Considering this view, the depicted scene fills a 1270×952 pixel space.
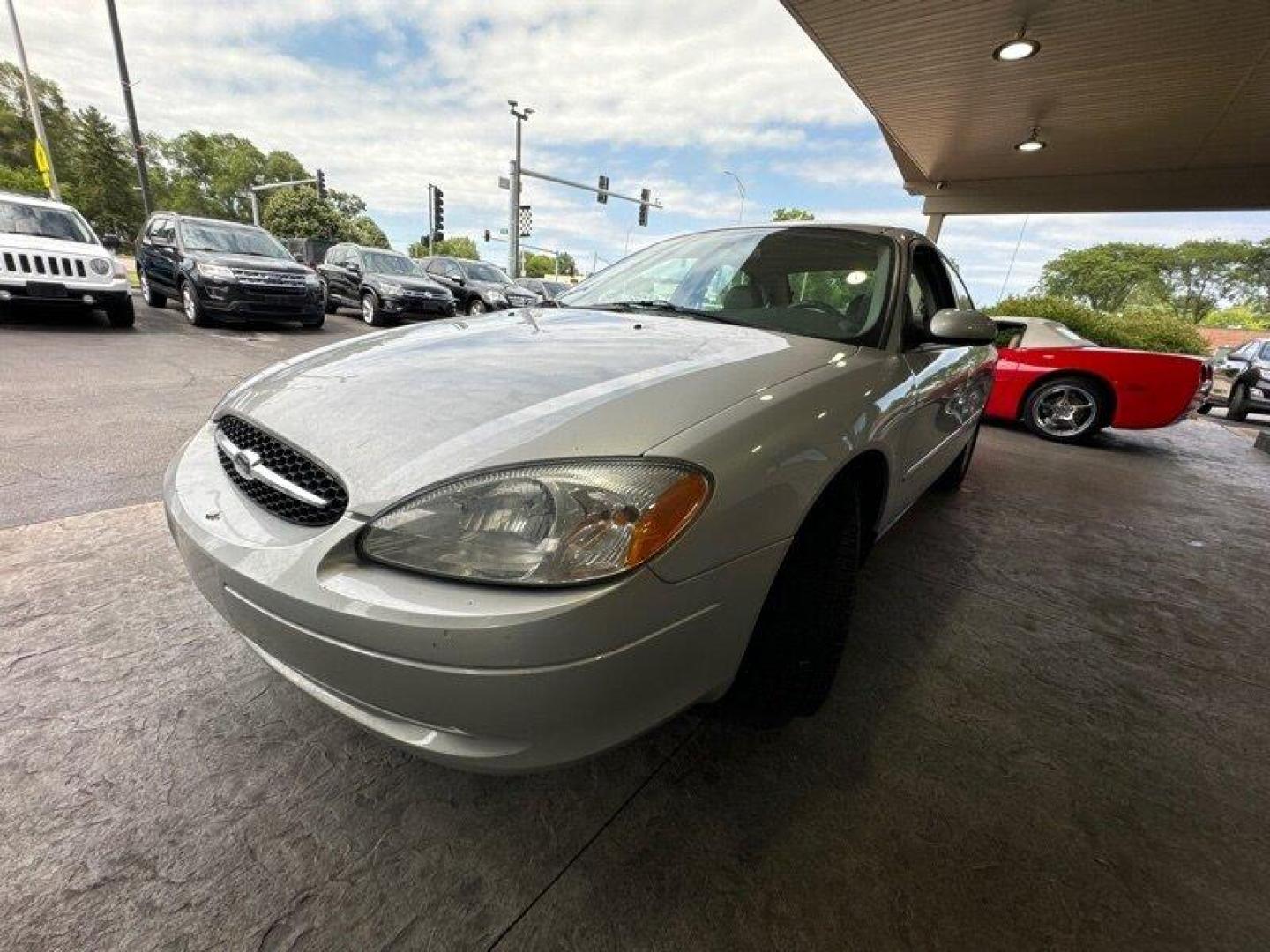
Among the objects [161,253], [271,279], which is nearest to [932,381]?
[271,279]

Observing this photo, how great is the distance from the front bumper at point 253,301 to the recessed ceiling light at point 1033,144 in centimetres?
1080

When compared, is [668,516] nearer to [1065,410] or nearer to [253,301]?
[1065,410]

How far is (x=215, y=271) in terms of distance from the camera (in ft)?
23.5

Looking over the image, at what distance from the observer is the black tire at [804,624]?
1.31 metres

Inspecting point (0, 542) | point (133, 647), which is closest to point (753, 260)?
point (133, 647)

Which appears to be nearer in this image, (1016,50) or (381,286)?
(1016,50)

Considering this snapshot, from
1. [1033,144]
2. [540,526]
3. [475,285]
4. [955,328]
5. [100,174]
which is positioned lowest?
[540,526]

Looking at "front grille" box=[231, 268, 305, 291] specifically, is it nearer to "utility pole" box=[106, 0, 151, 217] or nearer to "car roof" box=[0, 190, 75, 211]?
"car roof" box=[0, 190, 75, 211]

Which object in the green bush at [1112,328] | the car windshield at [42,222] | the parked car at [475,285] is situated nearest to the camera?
the car windshield at [42,222]

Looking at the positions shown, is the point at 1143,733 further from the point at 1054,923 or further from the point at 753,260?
the point at 753,260

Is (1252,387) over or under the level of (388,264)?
under

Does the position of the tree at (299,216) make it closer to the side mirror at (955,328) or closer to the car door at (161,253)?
the car door at (161,253)

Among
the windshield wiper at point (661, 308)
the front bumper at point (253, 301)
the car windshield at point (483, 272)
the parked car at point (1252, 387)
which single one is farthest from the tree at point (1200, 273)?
the windshield wiper at point (661, 308)

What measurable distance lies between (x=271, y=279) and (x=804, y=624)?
855cm
